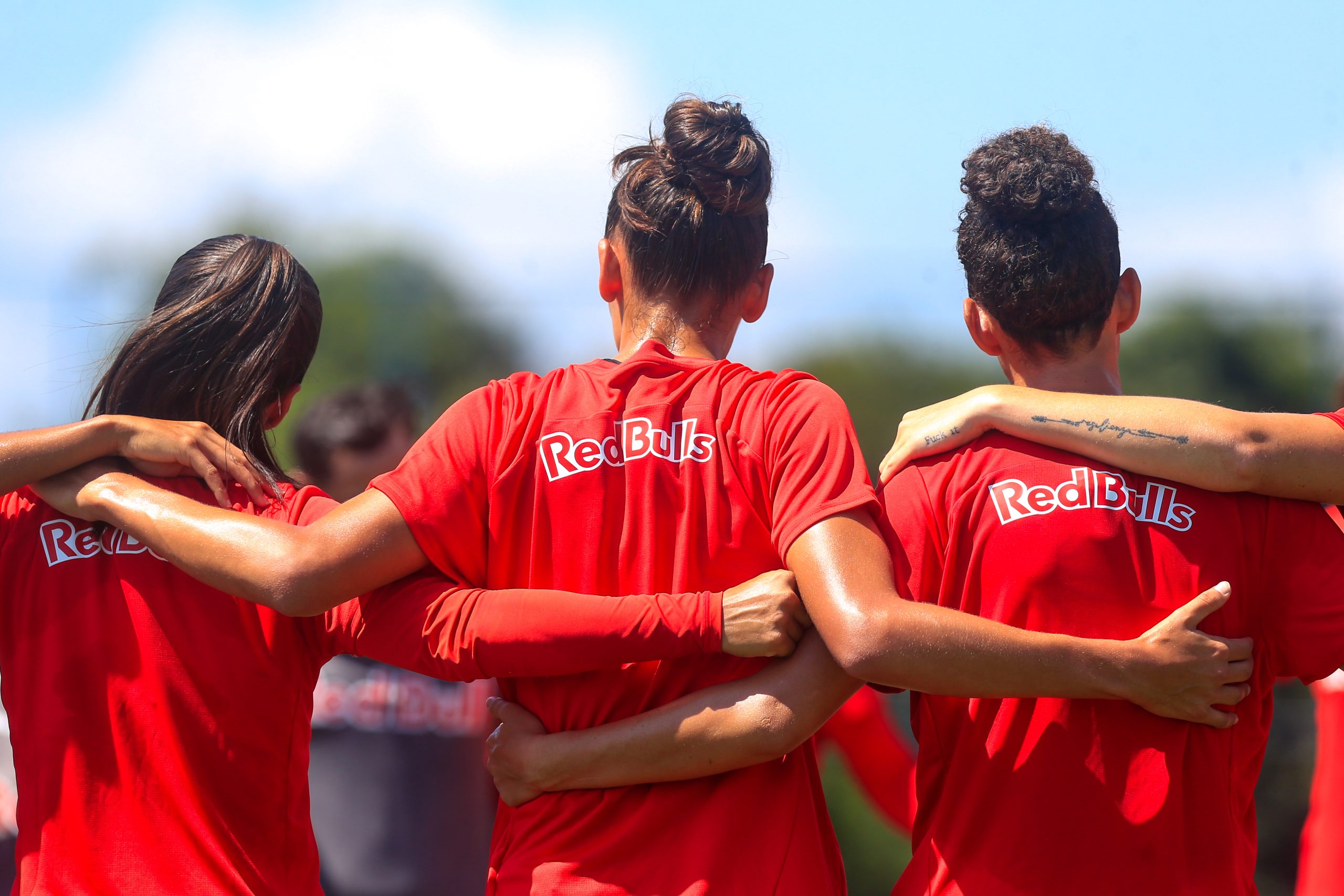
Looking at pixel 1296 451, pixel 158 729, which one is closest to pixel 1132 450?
pixel 1296 451

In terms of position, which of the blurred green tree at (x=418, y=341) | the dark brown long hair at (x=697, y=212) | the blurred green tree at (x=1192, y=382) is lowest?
the blurred green tree at (x=1192, y=382)

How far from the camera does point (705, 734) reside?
2.02m

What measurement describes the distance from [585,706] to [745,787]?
0.98 ft

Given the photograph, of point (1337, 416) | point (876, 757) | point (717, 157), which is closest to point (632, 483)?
point (717, 157)

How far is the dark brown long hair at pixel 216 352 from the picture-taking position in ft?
8.05

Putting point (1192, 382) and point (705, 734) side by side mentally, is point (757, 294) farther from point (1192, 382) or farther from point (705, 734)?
point (1192, 382)

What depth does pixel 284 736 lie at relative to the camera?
A: 7.70ft

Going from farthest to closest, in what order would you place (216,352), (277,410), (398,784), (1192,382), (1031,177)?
(1192,382) < (398,784) < (277,410) < (216,352) < (1031,177)

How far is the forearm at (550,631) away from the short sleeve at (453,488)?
Result: 0.07 metres

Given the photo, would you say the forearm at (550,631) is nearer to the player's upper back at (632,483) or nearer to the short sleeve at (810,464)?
the player's upper back at (632,483)

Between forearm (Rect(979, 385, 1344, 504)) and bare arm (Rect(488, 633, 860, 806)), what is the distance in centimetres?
58

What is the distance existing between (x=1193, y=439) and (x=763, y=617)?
80 cm

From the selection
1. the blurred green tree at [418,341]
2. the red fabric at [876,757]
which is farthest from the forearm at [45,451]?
the blurred green tree at [418,341]

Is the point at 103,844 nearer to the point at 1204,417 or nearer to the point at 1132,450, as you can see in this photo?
the point at 1132,450
